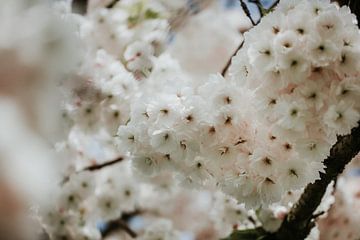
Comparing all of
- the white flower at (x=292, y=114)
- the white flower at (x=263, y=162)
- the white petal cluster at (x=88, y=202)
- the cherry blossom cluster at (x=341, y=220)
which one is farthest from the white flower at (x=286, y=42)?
the cherry blossom cluster at (x=341, y=220)

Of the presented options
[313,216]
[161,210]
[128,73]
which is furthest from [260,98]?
[161,210]

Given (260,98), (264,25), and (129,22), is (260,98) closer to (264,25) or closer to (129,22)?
(264,25)

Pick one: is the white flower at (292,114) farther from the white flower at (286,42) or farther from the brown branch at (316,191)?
the brown branch at (316,191)

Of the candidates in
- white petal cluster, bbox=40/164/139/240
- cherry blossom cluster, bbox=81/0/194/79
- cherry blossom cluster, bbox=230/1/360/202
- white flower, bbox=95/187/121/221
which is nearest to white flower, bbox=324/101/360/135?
cherry blossom cluster, bbox=230/1/360/202

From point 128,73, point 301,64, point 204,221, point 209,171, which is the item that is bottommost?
point 301,64

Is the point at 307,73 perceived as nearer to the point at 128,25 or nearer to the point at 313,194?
the point at 313,194

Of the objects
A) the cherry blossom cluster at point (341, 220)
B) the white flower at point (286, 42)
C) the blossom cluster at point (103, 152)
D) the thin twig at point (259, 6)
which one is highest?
the blossom cluster at point (103, 152)

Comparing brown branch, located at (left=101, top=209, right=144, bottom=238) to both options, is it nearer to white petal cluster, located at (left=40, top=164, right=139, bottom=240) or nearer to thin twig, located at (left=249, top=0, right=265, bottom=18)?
white petal cluster, located at (left=40, top=164, right=139, bottom=240)

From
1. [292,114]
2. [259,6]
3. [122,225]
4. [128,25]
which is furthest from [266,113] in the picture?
[122,225]
